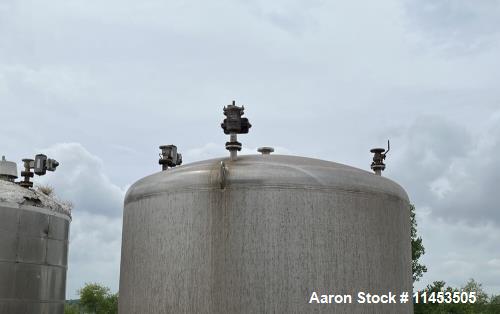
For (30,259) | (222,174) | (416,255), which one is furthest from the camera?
(416,255)

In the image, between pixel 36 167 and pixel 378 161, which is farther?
pixel 36 167

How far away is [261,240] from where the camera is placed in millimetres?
6652

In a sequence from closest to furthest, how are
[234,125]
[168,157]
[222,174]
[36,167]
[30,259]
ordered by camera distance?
[222,174]
[234,125]
[168,157]
[30,259]
[36,167]

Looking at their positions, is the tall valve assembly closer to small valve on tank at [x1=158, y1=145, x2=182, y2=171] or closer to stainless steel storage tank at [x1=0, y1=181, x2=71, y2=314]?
small valve on tank at [x1=158, y1=145, x2=182, y2=171]

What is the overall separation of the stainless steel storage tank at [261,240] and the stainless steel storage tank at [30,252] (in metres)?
4.97

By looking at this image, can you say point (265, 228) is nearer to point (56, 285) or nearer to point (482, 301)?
point (56, 285)

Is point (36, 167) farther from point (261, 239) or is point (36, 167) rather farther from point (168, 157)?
point (261, 239)

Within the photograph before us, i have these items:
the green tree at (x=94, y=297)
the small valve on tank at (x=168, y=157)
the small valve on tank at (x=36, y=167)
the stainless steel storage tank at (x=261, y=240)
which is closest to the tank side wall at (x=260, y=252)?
the stainless steel storage tank at (x=261, y=240)

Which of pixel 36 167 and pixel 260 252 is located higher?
pixel 36 167

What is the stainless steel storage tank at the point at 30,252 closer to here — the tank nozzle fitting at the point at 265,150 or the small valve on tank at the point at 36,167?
the small valve on tank at the point at 36,167

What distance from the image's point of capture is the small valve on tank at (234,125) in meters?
7.85

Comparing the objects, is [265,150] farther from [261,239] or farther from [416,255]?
[416,255]

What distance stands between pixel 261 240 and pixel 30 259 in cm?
709

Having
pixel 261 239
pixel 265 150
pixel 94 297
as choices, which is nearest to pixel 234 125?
pixel 265 150
